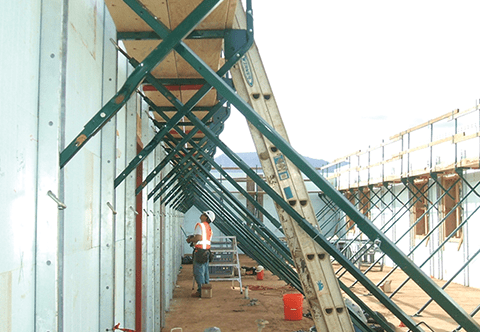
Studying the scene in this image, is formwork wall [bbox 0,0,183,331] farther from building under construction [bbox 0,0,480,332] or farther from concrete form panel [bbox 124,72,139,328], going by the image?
concrete form panel [bbox 124,72,139,328]

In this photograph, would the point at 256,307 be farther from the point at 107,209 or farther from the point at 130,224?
the point at 107,209

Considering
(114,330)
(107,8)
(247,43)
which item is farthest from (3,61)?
(114,330)

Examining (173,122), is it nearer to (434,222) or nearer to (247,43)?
(247,43)

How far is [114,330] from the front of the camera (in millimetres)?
3662

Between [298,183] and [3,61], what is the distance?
95.4 inches

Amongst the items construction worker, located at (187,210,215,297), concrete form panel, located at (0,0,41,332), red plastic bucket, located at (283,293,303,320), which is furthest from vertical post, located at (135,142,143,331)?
construction worker, located at (187,210,215,297)

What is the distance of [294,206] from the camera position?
12.4 feet

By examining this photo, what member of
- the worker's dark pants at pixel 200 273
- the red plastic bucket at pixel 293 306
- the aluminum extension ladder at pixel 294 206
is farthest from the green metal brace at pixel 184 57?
the worker's dark pants at pixel 200 273

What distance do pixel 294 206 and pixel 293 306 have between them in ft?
16.5

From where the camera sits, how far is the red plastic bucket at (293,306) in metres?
8.39

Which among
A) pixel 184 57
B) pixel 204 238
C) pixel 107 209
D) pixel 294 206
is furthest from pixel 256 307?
pixel 184 57

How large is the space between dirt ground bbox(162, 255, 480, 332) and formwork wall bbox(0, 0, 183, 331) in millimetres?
3284

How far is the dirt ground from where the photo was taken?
817 centimetres

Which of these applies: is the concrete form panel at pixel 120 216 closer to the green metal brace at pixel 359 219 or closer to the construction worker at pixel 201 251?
the green metal brace at pixel 359 219
